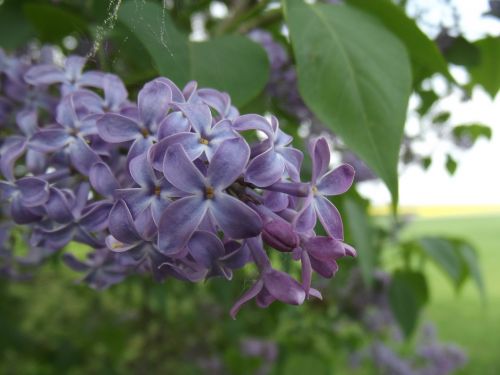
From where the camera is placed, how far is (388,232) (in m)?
2.56

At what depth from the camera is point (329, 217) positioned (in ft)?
1.80

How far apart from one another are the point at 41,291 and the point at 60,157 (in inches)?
169

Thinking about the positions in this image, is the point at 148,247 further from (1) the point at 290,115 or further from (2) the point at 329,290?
(2) the point at 329,290

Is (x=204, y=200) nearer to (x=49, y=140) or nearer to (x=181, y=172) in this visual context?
(x=181, y=172)

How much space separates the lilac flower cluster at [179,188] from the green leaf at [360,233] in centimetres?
70

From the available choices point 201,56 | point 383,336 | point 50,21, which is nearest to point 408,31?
point 201,56

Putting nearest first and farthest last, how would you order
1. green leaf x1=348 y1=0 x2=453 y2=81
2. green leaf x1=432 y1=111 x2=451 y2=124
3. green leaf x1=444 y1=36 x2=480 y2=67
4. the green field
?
green leaf x1=348 y1=0 x2=453 y2=81
green leaf x1=444 y1=36 x2=480 y2=67
green leaf x1=432 y1=111 x2=451 y2=124
the green field

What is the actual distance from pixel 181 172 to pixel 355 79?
1.22ft

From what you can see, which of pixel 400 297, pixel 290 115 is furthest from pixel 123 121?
pixel 400 297

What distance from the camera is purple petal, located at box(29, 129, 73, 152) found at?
667 mm

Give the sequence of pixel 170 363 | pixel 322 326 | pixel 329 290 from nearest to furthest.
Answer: pixel 322 326
pixel 329 290
pixel 170 363

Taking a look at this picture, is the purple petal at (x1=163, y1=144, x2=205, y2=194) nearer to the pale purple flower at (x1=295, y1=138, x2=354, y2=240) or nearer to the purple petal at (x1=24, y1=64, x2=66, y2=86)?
the pale purple flower at (x1=295, y1=138, x2=354, y2=240)

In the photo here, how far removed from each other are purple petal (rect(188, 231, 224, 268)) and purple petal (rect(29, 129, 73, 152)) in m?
0.25

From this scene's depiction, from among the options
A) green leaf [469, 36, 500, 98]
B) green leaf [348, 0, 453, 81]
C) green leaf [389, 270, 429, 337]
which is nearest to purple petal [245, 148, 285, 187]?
green leaf [348, 0, 453, 81]
